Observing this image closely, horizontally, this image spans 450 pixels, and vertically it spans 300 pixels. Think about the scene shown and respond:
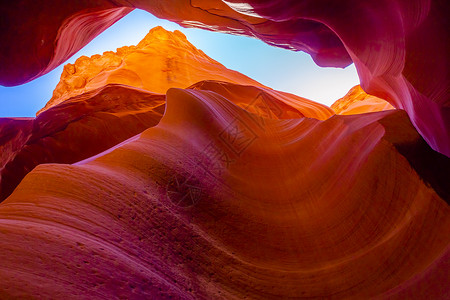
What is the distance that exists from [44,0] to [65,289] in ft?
13.9

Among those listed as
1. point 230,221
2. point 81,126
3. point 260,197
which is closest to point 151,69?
point 81,126

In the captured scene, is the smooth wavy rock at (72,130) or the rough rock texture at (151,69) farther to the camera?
the rough rock texture at (151,69)

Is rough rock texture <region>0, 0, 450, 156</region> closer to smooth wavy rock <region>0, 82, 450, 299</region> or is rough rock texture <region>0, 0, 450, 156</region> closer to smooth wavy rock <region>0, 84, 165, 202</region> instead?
smooth wavy rock <region>0, 82, 450, 299</region>

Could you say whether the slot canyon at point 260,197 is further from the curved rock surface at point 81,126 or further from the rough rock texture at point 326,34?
the curved rock surface at point 81,126

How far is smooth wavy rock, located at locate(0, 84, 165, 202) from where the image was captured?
491cm

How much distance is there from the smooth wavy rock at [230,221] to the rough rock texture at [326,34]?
0.51 meters

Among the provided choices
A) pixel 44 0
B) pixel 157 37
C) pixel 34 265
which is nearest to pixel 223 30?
pixel 44 0

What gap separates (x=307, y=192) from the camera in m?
2.55

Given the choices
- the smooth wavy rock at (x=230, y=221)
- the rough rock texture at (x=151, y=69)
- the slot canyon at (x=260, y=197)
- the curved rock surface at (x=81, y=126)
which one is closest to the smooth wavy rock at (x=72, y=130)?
the curved rock surface at (x=81, y=126)

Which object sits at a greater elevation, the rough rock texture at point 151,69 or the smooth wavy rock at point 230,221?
the rough rock texture at point 151,69

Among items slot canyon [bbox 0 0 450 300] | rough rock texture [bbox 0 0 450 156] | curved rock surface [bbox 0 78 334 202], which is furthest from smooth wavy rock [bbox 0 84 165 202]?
slot canyon [bbox 0 0 450 300]

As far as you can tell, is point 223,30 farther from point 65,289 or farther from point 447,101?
point 65,289

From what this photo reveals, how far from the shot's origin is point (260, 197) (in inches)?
97.5

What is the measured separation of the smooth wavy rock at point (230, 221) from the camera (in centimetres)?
136
